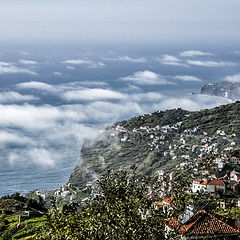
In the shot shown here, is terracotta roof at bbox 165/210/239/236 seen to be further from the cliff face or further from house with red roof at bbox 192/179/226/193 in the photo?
the cliff face

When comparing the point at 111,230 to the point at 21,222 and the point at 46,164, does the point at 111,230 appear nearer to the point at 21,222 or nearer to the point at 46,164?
the point at 21,222

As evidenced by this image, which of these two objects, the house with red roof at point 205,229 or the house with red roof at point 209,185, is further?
the house with red roof at point 209,185

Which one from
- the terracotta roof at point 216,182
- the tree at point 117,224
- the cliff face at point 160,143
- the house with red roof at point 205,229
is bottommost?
the cliff face at point 160,143

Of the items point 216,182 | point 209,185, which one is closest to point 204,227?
point 209,185

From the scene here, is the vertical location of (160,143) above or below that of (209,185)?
below

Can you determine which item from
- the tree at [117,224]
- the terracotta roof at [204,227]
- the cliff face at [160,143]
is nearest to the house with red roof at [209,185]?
the terracotta roof at [204,227]

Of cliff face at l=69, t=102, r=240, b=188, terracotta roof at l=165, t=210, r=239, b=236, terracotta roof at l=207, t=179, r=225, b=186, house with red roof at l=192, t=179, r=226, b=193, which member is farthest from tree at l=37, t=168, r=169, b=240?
cliff face at l=69, t=102, r=240, b=188

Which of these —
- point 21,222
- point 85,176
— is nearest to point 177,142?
point 85,176

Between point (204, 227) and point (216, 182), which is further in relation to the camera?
point (216, 182)

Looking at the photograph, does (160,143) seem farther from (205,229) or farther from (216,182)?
(205,229)

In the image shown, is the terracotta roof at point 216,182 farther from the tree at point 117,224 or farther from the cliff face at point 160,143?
the tree at point 117,224
